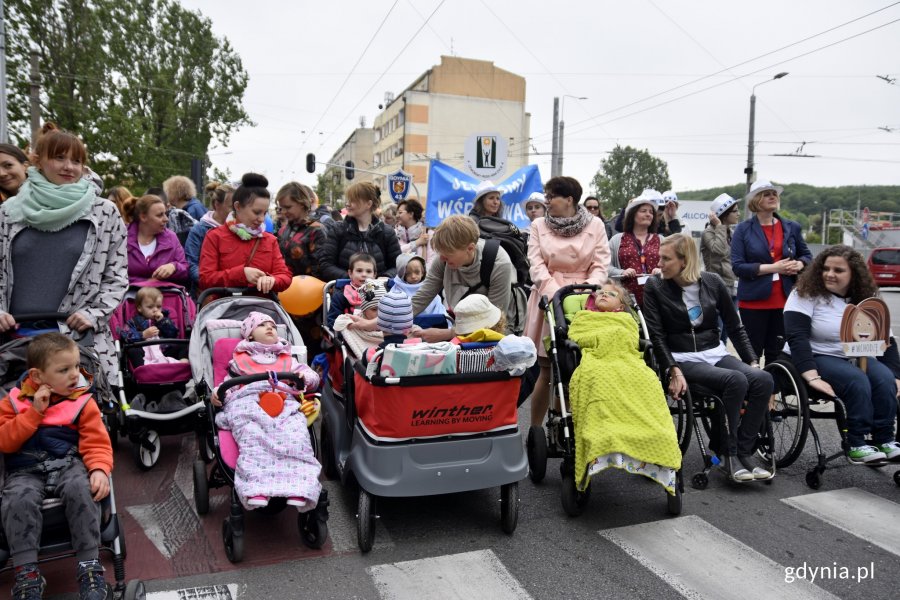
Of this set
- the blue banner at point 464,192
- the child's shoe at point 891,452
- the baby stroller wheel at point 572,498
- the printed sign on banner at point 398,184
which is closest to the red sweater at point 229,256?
the baby stroller wheel at point 572,498

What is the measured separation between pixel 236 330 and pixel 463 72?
60640 mm

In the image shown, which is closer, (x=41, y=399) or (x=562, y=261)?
(x=41, y=399)

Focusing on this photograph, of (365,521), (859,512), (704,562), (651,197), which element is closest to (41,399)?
(365,521)

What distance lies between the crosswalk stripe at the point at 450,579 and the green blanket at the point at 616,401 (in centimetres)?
85

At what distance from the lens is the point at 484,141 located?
11359 mm

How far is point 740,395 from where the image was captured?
471cm

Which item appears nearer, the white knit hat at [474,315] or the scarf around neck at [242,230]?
the white knit hat at [474,315]

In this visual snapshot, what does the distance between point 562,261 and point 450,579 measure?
108 inches

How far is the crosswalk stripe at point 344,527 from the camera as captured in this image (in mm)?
3877

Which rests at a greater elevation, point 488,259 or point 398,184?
point 398,184

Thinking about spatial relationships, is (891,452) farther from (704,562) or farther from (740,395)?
(704,562)

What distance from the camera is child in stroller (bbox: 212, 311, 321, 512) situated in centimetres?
351

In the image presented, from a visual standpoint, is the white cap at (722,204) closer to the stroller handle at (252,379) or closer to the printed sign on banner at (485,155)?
the printed sign on banner at (485,155)

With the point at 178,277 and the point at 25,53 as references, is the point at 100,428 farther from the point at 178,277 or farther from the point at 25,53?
the point at 25,53
